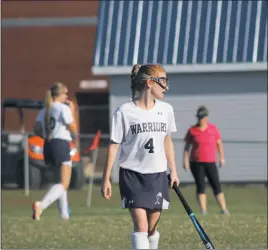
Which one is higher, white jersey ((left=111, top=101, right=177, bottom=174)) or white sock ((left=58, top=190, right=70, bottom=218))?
white jersey ((left=111, top=101, right=177, bottom=174))

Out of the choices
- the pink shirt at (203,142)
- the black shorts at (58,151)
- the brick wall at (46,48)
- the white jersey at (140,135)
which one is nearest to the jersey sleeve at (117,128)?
the white jersey at (140,135)

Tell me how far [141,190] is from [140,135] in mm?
499

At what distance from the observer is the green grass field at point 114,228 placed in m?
13.6

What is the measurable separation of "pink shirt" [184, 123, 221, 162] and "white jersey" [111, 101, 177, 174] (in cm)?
907

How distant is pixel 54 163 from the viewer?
661 inches

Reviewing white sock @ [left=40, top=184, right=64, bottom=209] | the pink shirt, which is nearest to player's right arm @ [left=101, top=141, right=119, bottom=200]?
white sock @ [left=40, top=184, right=64, bottom=209]

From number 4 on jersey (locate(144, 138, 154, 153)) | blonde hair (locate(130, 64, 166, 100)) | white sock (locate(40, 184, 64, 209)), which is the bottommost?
white sock (locate(40, 184, 64, 209))

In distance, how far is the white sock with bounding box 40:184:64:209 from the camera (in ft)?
53.7

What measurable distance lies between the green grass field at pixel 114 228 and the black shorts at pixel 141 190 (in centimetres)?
278

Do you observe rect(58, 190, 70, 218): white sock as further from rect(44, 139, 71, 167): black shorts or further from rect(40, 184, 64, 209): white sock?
rect(44, 139, 71, 167): black shorts

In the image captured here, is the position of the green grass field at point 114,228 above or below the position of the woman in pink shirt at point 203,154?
below

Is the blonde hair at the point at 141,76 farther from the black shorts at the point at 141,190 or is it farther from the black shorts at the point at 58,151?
the black shorts at the point at 58,151

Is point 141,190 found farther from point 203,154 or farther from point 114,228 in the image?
point 203,154

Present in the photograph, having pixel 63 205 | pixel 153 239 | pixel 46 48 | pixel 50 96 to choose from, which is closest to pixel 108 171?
pixel 153 239
